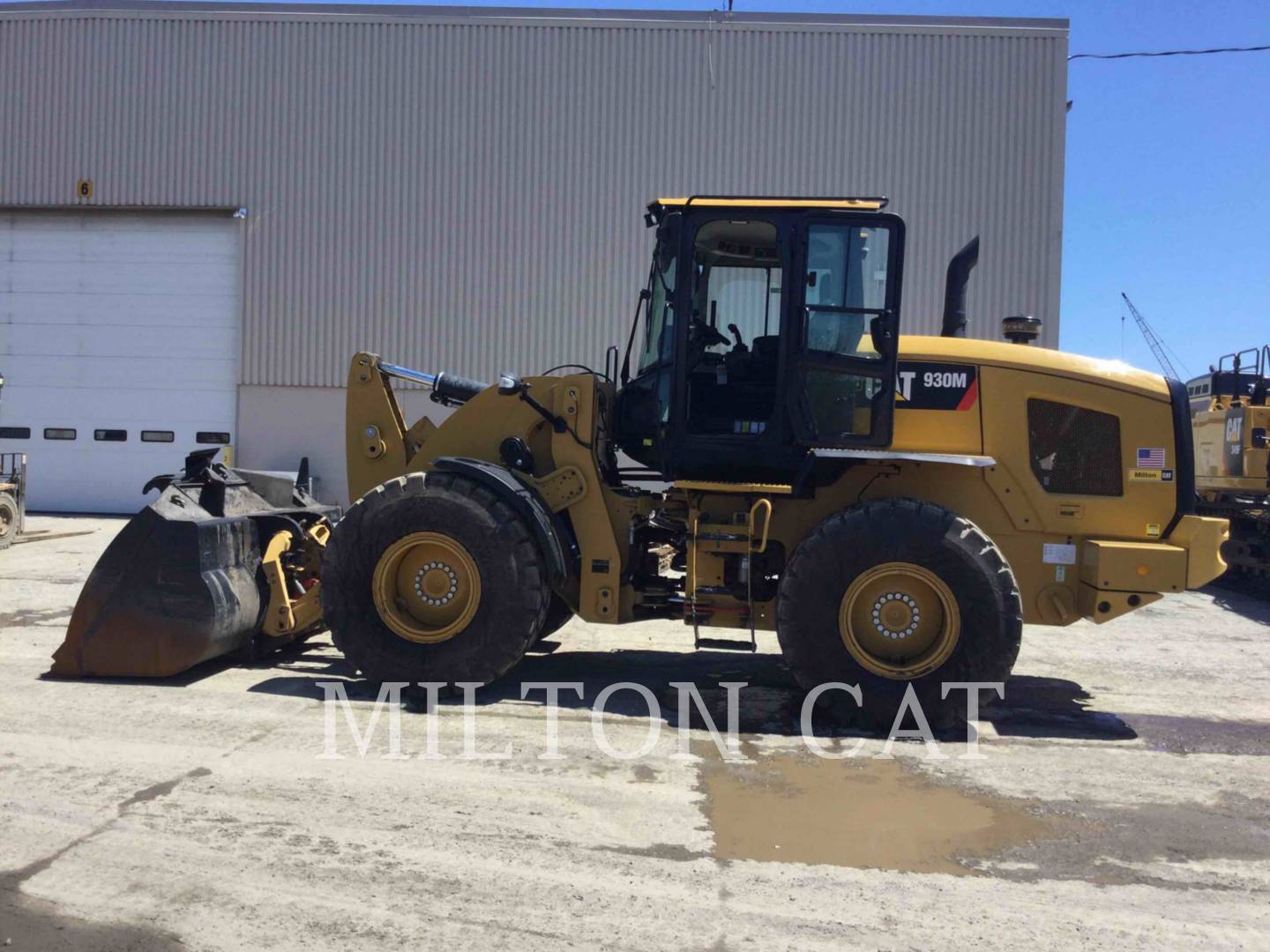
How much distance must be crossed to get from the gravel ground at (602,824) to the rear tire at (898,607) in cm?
35

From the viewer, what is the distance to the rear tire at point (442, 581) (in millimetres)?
6141

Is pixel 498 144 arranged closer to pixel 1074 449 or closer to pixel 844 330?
pixel 844 330

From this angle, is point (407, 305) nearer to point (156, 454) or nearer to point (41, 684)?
point (156, 454)

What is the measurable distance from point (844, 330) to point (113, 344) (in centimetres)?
1691

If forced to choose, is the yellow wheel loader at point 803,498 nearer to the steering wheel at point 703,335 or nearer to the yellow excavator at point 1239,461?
the steering wheel at point 703,335

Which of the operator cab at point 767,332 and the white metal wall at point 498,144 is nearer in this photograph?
the operator cab at point 767,332

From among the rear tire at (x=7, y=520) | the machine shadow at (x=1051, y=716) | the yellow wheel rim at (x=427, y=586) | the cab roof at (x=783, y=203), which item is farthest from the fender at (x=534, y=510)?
the rear tire at (x=7, y=520)

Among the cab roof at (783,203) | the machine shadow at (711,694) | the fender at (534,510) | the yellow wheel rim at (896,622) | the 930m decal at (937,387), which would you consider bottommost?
the machine shadow at (711,694)

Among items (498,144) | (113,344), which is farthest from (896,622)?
(113,344)

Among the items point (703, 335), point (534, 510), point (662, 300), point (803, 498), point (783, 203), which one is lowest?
point (534, 510)

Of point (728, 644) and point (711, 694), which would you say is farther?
point (711, 694)

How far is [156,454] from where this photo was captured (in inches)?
744

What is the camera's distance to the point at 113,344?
62.3 ft

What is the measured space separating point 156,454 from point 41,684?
13.7 m
